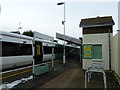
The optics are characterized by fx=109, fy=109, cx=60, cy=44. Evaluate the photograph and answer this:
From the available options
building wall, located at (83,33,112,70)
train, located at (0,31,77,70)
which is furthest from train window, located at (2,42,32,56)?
building wall, located at (83,33,112,70)

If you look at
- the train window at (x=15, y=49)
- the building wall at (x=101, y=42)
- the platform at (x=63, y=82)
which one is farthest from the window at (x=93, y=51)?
the train window at (x=15, y=49)

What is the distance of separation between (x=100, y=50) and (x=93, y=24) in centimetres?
Result: 243

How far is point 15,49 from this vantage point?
27.1 ft

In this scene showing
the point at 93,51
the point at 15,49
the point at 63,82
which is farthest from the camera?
the point at 93,51

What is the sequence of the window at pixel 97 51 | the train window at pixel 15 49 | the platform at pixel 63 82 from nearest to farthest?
the platform at pixel 63 82 → the train window at pixel 15 49 → the window at pixel 97 51

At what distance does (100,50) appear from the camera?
367 inches

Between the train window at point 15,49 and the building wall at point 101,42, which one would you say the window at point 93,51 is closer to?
the building wall at point 101,42

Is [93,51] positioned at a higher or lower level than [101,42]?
lower

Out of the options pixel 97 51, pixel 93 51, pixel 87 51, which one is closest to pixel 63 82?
pixel 87 51

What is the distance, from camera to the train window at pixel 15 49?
7.35 meters

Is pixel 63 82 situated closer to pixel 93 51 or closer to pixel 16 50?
pixel 16 50

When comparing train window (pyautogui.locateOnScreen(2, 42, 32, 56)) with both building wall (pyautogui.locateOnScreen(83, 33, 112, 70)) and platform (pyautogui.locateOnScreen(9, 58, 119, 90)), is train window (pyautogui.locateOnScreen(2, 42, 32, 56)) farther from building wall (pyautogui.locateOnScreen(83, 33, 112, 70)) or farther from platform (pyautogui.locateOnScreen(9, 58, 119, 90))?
building wall (pyautogui.locateOnScreen(83, 33, 112, 70))

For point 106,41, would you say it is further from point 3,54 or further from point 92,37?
point 3,54

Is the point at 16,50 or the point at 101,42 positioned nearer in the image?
the point at 16,50
